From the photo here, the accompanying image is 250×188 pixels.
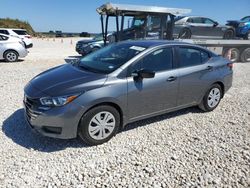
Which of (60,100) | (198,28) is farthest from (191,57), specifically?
(198,28)

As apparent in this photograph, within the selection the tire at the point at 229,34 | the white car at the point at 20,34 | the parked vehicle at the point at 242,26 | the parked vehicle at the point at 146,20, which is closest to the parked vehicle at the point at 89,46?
the parked vehicle at the point at 146,20

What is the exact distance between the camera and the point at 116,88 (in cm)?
347

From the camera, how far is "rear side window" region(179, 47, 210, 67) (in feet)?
14.3

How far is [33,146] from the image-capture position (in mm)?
3447

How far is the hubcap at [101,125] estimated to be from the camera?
135 inches

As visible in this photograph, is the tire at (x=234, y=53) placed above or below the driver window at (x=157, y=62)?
below

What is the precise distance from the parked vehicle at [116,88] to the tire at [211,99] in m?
0.02

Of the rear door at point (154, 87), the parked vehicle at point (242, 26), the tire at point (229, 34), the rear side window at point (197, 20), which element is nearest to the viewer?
the rear door at point (154, 87)

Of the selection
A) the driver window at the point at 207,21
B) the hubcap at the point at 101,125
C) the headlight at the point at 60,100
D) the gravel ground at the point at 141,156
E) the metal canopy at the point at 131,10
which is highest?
the metal canopy at the point at 131,10

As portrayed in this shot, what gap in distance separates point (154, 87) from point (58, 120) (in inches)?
65.9

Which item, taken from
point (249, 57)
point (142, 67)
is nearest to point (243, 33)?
point (249, 57)

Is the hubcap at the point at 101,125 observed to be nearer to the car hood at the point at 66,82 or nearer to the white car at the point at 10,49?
the car hood at the point at 66,82

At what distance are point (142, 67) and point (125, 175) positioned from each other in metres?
1.79

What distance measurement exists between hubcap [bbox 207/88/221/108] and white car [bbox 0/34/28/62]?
382 inches
